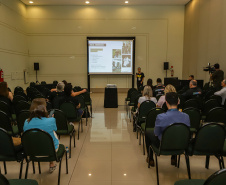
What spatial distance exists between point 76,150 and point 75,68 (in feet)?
31.7

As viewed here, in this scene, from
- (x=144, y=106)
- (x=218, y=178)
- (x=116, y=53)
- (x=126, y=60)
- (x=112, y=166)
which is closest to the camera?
(x=218, y=178)

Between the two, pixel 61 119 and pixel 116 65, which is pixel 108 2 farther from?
pixel 61 119

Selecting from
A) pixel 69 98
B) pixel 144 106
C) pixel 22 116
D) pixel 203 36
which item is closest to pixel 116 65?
pixel 203 36

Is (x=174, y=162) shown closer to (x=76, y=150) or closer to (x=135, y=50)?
(x=76, y=150)

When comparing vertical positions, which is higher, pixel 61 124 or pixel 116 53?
pixel 116 53

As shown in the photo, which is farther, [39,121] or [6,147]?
[39,121]

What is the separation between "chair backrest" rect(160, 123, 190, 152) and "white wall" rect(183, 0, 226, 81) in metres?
7.28

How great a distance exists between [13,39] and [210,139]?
11.1 m

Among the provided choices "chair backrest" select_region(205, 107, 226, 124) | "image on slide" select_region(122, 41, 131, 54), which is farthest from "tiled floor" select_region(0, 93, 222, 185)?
"image on slide" select_region(122, 41, 131, 54)

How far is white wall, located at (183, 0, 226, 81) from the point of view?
29.7ft

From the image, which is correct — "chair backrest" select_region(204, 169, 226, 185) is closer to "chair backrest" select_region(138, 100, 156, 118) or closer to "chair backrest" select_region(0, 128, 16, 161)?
"chair backrest" select_region(0, 128, 16, 161)

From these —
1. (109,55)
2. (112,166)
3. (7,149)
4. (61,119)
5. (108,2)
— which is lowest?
(112,166)

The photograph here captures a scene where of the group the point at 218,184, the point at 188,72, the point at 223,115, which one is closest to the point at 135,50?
the point at 188,72

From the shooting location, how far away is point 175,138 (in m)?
2.76
